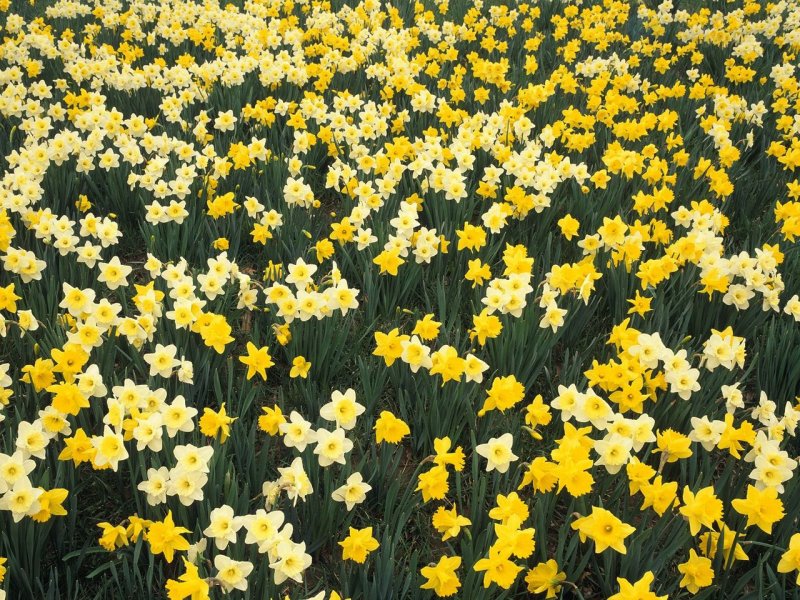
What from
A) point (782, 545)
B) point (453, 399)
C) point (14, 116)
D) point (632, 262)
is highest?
point (14, 116)

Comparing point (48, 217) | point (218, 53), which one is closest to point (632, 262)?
point (48, 217)

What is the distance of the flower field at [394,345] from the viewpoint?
175 cm

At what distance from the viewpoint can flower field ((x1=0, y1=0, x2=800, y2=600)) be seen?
5.75 feet

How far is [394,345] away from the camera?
2322 millimetres

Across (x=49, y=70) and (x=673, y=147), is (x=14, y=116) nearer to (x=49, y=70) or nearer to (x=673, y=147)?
(x=49, y=70)

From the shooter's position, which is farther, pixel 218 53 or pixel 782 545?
pixel 218 53

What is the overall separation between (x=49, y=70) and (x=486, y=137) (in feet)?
12.5

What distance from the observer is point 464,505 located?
7.25ft

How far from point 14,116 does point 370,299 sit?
3.23 metres

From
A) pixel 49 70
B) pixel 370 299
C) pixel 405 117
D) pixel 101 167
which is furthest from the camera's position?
pixel 49 70

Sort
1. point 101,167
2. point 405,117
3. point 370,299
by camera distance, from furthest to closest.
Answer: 1. point 405,117
2. point 101,167
3. point 370,299

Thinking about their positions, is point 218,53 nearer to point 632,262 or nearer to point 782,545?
point 632,262

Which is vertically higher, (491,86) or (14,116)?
(491,86)

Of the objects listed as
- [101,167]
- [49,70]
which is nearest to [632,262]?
[101,167]
